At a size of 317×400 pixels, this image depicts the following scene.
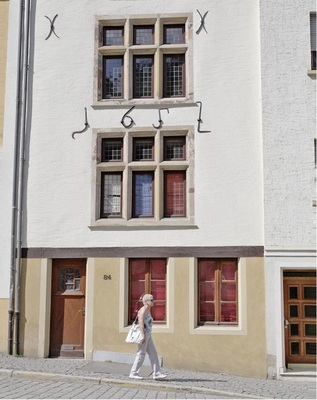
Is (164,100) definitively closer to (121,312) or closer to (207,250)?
(207,250)

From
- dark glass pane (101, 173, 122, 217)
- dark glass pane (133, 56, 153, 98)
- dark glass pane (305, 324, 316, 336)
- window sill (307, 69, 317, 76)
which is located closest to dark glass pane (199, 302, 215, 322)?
dark glass pane (305, 324, 316, 336)

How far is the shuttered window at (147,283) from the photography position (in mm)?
13703

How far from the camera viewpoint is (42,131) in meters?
14.3

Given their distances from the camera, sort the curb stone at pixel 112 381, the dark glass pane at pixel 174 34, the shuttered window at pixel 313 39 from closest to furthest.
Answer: the curb stone at pixel 112 381 → the shuttered window at pixel 313 39 → the dark glass pane at pixel 174 34

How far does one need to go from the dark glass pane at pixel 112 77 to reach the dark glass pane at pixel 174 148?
1.65m

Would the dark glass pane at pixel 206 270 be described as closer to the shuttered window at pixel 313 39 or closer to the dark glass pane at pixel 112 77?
the dark glass pane at pixel 112 77

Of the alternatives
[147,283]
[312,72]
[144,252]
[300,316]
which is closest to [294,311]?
[300,316]

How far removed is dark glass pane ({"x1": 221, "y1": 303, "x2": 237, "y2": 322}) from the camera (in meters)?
13.4

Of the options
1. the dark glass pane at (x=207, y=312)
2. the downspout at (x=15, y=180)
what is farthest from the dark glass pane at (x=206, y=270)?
the downspout at (x=15, y=180)

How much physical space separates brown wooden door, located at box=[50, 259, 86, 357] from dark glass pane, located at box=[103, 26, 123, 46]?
5362 mm

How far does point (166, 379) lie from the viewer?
37.1 ft

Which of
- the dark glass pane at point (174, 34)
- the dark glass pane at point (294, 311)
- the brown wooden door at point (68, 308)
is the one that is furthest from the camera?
the dark glass pane at point (174, 34)

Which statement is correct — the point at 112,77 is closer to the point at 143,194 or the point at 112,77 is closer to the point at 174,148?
the point at 174,148

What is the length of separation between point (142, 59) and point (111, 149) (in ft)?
7.72
